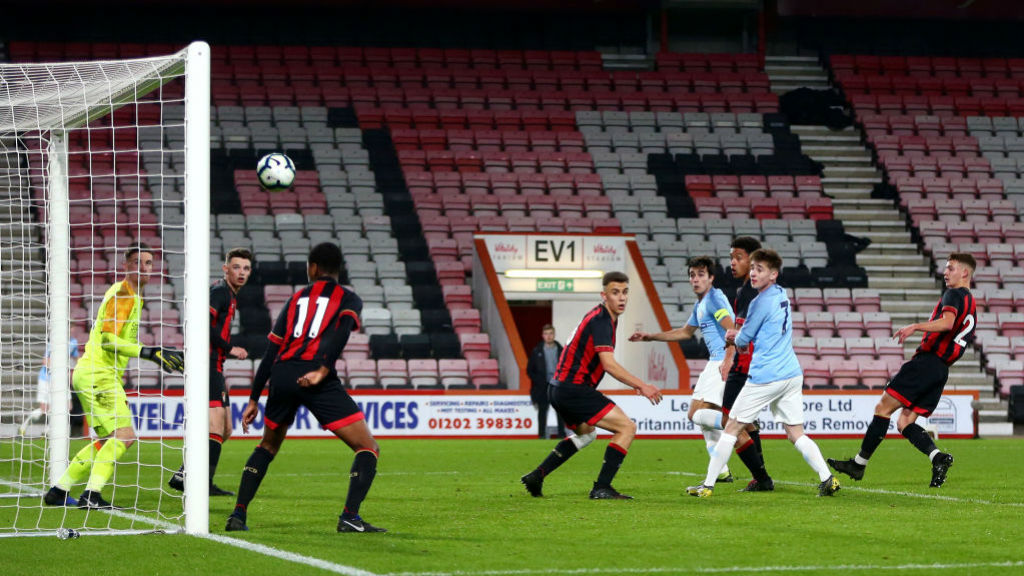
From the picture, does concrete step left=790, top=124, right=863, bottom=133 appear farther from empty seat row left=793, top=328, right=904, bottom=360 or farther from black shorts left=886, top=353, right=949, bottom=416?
black shorts left=886, top=353, right=949, bottom=416

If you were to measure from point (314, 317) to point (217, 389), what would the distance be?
3.06 meters

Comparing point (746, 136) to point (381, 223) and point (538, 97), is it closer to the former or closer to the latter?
point (538, 97)

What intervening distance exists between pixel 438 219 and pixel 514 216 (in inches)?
61.3

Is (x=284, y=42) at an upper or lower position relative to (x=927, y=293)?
upper

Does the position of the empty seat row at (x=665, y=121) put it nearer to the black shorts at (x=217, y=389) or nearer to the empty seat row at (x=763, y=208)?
the empty seat row at (x=763, y=208)

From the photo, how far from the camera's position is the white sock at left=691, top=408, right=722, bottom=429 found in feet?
37.1

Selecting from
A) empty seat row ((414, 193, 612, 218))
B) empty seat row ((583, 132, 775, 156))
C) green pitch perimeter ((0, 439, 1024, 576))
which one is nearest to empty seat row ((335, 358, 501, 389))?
empty seat row ((414, 193, 612, 218))

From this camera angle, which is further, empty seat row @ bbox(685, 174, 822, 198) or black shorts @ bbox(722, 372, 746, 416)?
empty seat row @ bbox(685, 174, 822, 198)

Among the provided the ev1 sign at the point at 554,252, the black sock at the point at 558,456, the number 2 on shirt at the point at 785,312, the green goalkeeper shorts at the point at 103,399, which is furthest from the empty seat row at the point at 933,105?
the green goalkeeper shorts at the point at 103,399

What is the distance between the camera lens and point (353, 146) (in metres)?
29.4

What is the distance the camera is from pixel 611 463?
9.99 metres

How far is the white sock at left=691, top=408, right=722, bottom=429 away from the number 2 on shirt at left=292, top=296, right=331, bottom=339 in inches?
182

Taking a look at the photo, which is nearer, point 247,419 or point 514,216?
point 247,419

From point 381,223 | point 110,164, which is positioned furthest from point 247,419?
point 110,164
